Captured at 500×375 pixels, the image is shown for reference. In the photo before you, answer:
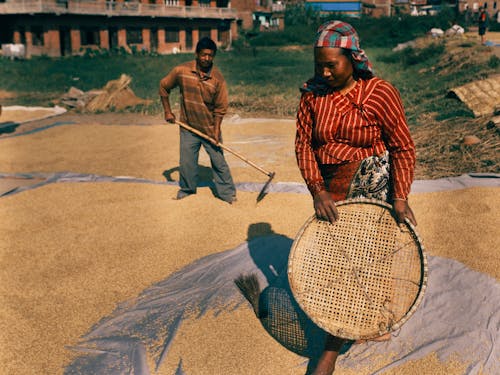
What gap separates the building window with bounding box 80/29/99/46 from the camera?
2730 centimetres

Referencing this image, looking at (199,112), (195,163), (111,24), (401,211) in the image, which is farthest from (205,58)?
(111,24)

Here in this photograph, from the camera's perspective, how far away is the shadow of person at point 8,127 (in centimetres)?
919

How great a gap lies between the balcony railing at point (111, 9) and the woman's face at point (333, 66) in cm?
2566

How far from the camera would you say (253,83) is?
15922mm

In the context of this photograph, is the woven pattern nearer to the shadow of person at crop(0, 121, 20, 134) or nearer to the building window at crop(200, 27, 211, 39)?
the shadow of person at crop(0, 121, 20, 134)

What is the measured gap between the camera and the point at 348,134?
249 cm

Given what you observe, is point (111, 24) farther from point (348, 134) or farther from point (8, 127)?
point (348, 134)

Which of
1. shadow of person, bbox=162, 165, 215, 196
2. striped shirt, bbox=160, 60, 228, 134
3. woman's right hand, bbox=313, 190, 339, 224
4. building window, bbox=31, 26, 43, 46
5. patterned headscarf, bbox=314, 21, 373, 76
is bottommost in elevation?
shadow of person, bbox=162, 165, 215, 196

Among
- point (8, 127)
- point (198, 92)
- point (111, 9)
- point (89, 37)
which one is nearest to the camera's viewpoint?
point (198, 92)

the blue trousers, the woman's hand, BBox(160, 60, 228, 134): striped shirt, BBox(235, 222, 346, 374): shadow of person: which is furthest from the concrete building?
the woman's hand

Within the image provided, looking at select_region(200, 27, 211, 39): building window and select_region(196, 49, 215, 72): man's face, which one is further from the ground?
select_region(200, 27, 211, 39): building window

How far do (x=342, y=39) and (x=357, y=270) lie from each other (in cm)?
109

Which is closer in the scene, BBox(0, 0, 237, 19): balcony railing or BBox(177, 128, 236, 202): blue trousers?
BBox(177, 128, 236, 202): blue trousers

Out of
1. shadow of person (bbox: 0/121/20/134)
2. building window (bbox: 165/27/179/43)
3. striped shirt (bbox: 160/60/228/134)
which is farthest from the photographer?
building window (bbox: 165/27/179/43)
